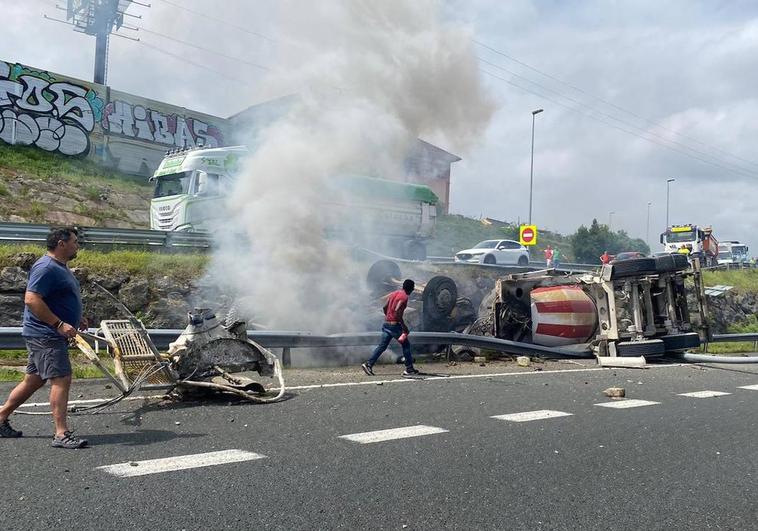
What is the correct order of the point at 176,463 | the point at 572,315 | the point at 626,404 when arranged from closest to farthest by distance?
the point at 176,463
the point at 626,404
the point at 572,315

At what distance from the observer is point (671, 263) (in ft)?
42.1

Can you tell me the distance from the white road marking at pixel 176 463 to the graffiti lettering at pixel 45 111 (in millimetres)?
30253

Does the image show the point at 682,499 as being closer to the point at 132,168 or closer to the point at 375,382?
the point at 375,382

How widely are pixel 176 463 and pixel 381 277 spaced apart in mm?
9400

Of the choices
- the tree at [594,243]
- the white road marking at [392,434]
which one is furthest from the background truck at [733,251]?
the white road marking at [392,434]

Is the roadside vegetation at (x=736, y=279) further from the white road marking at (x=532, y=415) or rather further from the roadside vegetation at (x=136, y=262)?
the white road marking at (x=532, y=415)

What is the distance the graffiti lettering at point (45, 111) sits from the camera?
30294 millimetres

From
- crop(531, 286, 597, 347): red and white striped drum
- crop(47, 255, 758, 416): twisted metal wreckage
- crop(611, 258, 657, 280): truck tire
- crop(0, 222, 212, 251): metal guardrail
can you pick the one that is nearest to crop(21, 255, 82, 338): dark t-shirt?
crop(47, 255, 758, 416): twisted metal wreckage

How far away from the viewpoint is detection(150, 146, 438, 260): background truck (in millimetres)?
15828

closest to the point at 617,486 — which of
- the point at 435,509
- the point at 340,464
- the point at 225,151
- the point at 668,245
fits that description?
the point at 435,509

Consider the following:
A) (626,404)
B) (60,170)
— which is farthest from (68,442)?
(60,170)

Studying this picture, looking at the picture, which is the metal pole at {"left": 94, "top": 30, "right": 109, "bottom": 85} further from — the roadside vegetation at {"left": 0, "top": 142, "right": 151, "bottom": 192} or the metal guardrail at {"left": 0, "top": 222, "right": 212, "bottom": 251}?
the metal guardrail at {"left": 0, "top": 222, "right": 212, "bottom": 251}

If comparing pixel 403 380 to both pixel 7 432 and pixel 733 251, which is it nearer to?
pixel 7 432

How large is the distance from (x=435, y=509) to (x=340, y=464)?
38.9 inches
